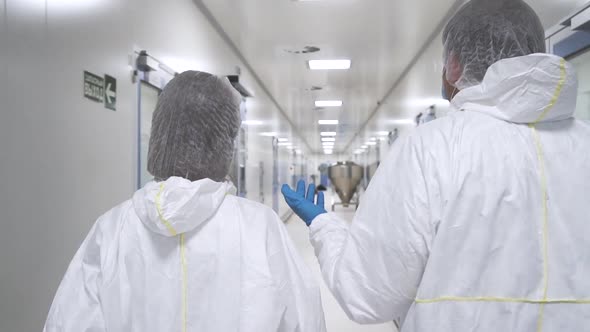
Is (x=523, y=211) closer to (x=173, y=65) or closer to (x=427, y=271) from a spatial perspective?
(x=427, y=271)

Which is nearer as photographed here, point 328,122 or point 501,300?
point 501,300

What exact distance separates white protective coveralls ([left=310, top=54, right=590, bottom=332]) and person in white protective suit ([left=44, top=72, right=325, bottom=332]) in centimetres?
28

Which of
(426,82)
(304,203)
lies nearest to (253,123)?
(426,82)

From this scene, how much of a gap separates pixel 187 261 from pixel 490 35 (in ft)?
3.43

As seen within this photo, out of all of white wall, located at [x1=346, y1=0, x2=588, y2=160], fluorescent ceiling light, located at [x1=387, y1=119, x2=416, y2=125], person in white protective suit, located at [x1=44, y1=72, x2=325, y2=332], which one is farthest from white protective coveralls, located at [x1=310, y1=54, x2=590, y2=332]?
fluorescent ceiling light, located at [x1=387, y1=119, x2=416, y2=125]

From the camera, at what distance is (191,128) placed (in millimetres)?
1239

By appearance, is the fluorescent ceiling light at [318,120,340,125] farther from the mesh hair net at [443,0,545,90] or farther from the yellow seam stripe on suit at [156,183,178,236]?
the yellow seam stripe on suit at [156,183,178,236]

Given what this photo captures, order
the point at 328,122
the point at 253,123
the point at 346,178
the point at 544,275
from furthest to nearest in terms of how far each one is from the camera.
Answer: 1. the point at 328,122
2. the point at 346,178
3. the point at 253,123
4. the point at 544,275

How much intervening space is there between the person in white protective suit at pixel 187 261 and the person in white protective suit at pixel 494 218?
0.75ft

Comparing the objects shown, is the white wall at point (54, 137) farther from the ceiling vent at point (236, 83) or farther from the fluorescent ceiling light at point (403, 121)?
the fluorescent ceiling light at point (403, 121)

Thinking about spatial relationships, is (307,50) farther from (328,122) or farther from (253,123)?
(328,122)

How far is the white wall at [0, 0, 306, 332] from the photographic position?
158 centimetres

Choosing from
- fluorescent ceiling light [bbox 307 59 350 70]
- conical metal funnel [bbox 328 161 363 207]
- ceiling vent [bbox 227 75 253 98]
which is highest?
fluorescent ceiling light [bbox 307 59 350 70]

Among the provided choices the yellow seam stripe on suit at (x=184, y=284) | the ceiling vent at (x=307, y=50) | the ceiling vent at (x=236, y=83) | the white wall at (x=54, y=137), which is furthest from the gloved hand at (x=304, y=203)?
the ceiling vent at (x=307, y=50)
